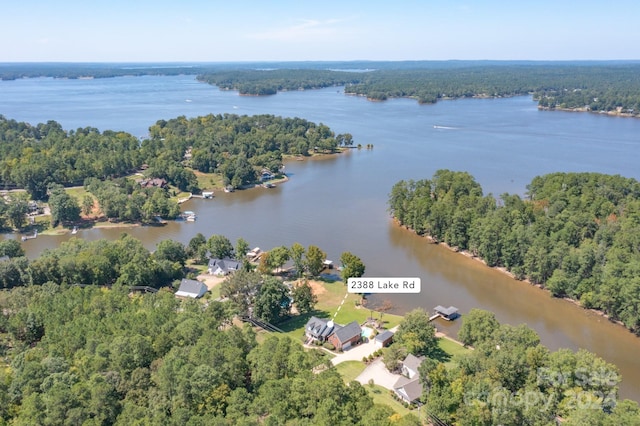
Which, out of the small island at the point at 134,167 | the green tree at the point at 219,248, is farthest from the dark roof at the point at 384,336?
the small island at the point at 134,167

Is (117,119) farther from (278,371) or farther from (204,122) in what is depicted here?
(278,371)

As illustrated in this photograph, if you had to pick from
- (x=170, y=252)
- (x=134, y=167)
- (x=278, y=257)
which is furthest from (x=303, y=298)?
(x=134, y=167)

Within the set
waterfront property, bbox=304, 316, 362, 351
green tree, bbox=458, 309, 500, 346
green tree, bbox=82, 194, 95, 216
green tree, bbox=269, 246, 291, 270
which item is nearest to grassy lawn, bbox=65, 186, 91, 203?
green tree, bbox=82, 194, 95, 216

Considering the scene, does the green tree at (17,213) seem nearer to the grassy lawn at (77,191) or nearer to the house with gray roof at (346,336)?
the grassy lawn at (77,191)

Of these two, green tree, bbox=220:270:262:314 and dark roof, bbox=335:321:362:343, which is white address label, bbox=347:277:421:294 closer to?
dark roof, bbox=335:321:362:343

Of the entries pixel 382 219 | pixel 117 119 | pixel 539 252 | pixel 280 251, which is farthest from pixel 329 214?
pixel 117 119
